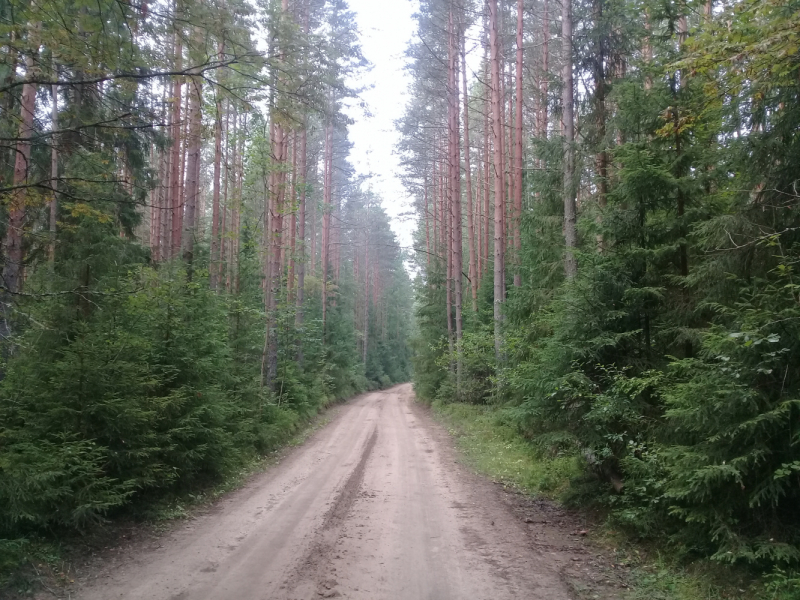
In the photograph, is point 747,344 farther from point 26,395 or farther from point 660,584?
point 26,395

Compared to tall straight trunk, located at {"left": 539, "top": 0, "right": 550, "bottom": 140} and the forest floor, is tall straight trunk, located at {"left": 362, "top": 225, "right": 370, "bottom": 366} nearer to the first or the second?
tall straight trunk, located at {"left": 539, "top": 0, "right": 550, "bottom": 140}

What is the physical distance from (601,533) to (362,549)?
3.03m

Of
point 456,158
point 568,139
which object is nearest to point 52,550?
point 568,139

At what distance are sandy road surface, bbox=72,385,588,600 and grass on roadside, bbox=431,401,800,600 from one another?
756mm

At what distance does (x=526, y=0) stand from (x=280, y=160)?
11.5 meters

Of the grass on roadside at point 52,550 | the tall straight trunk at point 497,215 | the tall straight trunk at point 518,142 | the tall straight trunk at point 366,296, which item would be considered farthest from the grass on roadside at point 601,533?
the tall straight trunk at point 366,296

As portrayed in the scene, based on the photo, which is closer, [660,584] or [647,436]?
[660,584]

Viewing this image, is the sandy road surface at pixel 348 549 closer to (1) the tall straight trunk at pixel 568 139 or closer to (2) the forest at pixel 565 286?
(2) the forest at pixel 565 286

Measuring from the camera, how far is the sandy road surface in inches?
198

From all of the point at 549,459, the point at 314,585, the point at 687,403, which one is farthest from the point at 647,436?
the point at 314,585

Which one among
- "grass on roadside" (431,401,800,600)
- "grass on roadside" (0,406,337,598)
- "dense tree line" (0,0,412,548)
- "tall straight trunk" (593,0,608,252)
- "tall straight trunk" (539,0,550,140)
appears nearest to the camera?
"grass on roadside" (431,401,800,600)

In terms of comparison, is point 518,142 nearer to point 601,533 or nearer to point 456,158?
point 456,158

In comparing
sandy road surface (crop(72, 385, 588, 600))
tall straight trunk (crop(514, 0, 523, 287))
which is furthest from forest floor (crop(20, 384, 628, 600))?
tall straight trunk (crop(514, 0, 523, 287))

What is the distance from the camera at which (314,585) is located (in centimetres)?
509
